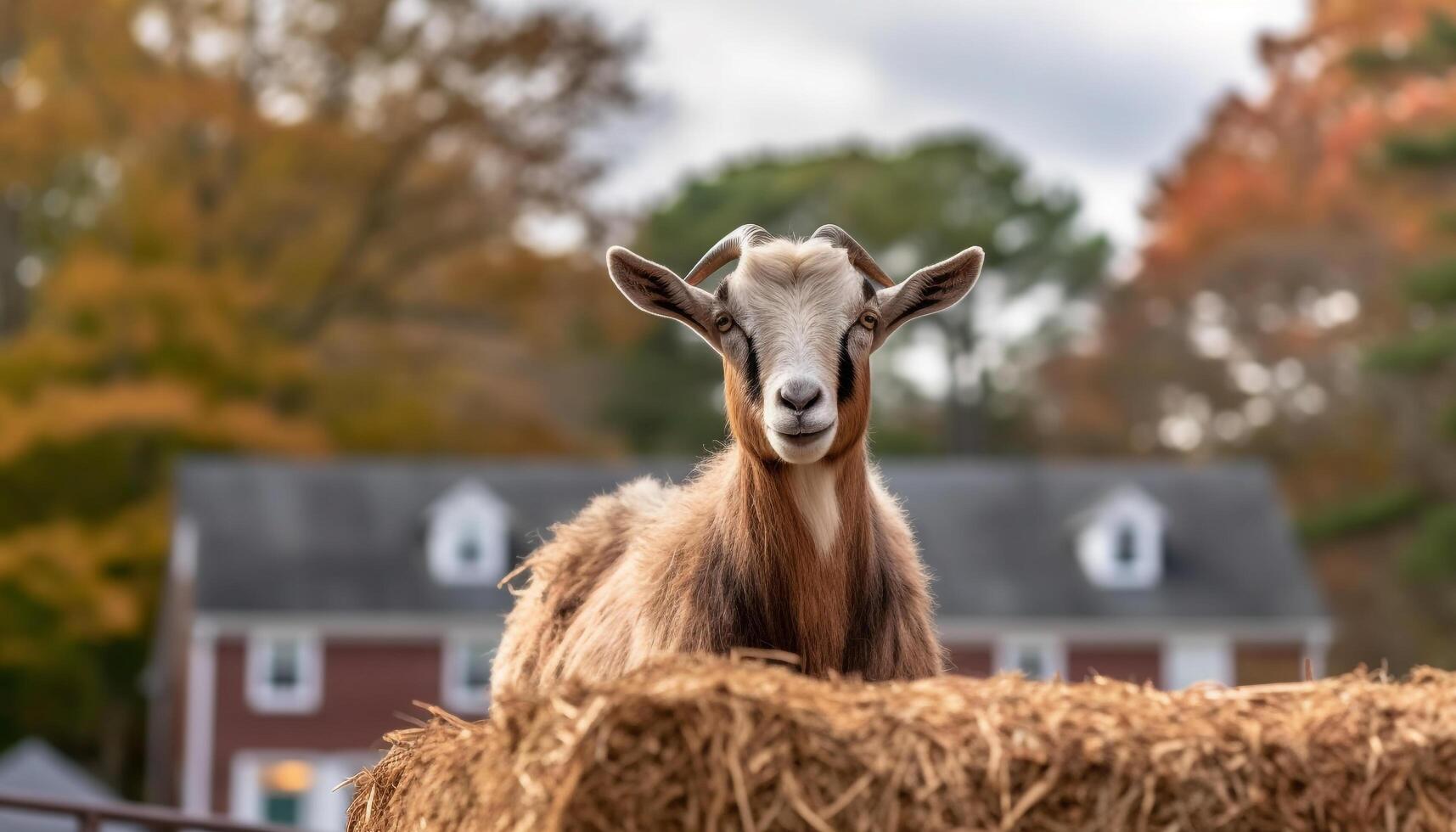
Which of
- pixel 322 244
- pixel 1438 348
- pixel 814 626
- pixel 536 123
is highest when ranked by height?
pixel 536 123

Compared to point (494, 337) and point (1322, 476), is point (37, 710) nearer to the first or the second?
point (494, 337)

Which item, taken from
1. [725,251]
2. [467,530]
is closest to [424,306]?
[467,530]

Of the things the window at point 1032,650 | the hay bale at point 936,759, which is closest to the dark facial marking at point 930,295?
the hay bale at point 936,759

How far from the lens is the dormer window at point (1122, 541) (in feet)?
125

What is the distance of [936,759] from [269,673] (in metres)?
31.7

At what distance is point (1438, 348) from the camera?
111 feet

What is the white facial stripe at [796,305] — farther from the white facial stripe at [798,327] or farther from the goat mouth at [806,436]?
the goat mouth at [806,436]

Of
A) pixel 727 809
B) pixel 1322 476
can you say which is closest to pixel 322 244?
pixel 1322 476

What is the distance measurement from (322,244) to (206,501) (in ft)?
16.8

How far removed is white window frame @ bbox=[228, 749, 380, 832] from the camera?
3428 centimetres

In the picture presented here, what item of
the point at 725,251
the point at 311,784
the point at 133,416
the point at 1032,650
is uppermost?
the point at 133,416

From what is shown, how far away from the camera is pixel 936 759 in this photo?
4914mm

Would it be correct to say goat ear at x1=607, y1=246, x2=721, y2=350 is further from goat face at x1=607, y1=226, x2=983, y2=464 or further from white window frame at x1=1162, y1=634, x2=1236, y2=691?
white window frame at x1=1162, y1=634, x2=1236, y2=691

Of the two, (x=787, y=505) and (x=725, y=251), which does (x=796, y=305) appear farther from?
(x=725, y=251)
